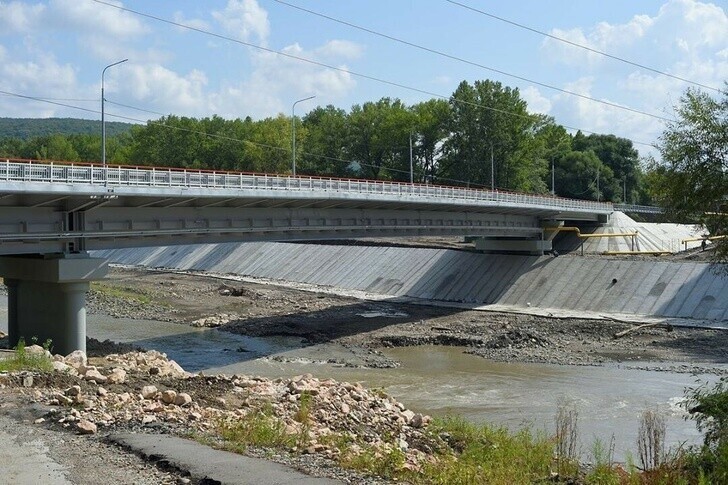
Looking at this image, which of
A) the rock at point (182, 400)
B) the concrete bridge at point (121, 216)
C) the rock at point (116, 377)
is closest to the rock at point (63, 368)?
the rock at point (116, 377)

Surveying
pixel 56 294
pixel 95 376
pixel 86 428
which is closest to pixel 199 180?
pixel 56 294

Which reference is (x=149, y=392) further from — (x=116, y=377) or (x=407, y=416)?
(x=407, y=416)

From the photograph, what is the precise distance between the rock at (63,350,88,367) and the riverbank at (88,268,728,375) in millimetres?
12858

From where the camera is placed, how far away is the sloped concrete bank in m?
51.6

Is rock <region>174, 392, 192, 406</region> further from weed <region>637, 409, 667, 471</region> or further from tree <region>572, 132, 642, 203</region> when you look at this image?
tree <region>572, 132, 642, 203</region>

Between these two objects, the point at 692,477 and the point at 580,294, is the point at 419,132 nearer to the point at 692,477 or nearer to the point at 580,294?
the point at 580,294

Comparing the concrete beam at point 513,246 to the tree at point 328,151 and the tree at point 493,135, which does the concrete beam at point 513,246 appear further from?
the tree at point 328,151

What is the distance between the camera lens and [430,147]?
110 metres

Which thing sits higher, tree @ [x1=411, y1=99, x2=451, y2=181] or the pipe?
tree @ [x1=411, y1=99, x2=451, y2=181]

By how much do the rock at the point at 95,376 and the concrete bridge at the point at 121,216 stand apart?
7.12m

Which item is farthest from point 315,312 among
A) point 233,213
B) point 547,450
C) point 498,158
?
point 498,158

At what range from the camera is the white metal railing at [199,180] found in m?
28.4

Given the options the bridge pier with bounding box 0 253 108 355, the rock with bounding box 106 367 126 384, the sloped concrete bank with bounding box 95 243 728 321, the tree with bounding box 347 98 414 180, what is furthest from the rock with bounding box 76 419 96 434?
the tree with bounding box 347 98 414 180

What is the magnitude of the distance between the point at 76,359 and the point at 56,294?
5.03m
